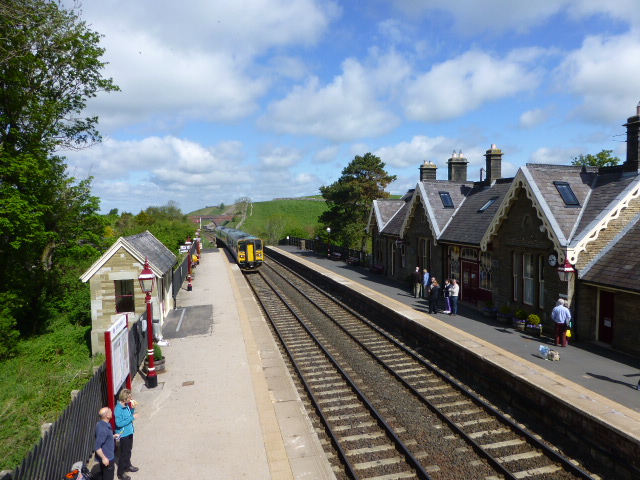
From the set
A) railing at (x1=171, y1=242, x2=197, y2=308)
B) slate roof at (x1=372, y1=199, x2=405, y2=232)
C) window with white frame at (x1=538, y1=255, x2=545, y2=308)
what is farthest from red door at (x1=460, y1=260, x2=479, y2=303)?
railing at (x1=171, y1=242, x2=197, y2=308)

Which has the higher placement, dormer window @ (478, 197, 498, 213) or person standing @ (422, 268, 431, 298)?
dormer window @ (478, 197, 498, 213)

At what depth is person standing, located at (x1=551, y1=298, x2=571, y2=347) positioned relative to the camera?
13672 mm

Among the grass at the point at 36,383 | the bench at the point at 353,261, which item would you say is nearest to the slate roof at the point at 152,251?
the grass at the point at 36,383

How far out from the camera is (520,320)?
1631 centimetres

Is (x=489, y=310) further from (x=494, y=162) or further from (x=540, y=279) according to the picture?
(x=494, y=162)

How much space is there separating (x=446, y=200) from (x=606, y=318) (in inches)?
487

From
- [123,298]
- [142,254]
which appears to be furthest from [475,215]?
[123,298]

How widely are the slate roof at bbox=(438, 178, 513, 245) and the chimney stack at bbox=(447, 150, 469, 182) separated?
4.09 m

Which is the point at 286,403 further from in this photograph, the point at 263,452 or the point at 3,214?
the point at 3,214

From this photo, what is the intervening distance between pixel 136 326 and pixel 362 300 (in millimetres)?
12131

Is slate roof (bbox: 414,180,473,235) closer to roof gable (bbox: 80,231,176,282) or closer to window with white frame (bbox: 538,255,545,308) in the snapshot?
window with white frame (bbox: 538,255,545,308)

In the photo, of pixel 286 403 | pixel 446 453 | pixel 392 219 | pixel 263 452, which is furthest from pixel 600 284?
pixel 392 219

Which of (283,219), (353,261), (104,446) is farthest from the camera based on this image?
(283,219)

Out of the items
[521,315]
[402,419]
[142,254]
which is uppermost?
[142,254]
